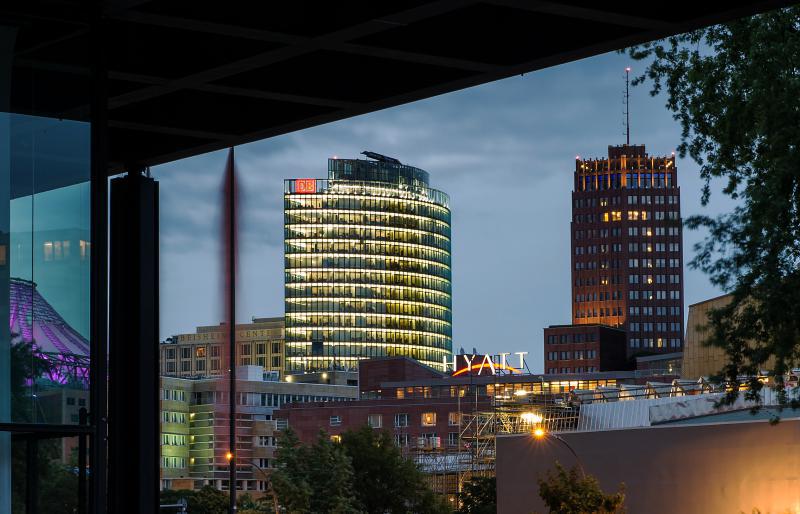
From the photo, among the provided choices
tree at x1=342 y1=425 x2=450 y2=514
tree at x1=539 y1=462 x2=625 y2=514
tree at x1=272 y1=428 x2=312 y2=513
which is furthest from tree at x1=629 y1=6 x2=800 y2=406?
tree at x1=342 y1=425 x2=450 y2=514

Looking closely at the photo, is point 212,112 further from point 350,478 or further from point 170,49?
point 350,478

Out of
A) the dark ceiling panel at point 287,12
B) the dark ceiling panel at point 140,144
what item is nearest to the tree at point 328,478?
the dark ceiling panel at point 140,144

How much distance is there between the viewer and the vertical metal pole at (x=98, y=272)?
753cm

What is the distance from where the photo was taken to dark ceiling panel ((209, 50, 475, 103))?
8.48m

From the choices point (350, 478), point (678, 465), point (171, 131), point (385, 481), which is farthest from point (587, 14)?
point (385, 481)

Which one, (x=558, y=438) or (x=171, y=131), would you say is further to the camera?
(x=558, y=438)

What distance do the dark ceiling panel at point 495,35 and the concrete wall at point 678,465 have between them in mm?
30606

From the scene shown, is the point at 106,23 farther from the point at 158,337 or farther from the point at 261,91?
the point at 158,337

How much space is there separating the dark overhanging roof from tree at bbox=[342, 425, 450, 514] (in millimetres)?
90260

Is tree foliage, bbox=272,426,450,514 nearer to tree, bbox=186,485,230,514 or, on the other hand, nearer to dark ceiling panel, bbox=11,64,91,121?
tree, bbox=186,485,230,514

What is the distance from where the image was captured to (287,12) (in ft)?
25.7

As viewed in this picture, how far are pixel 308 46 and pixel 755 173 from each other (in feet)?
54.9

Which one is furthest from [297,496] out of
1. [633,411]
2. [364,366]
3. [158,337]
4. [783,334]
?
[364,366]

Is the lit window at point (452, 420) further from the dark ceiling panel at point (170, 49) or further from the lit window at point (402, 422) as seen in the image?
the dark ceiling panel at point (170, 49)
